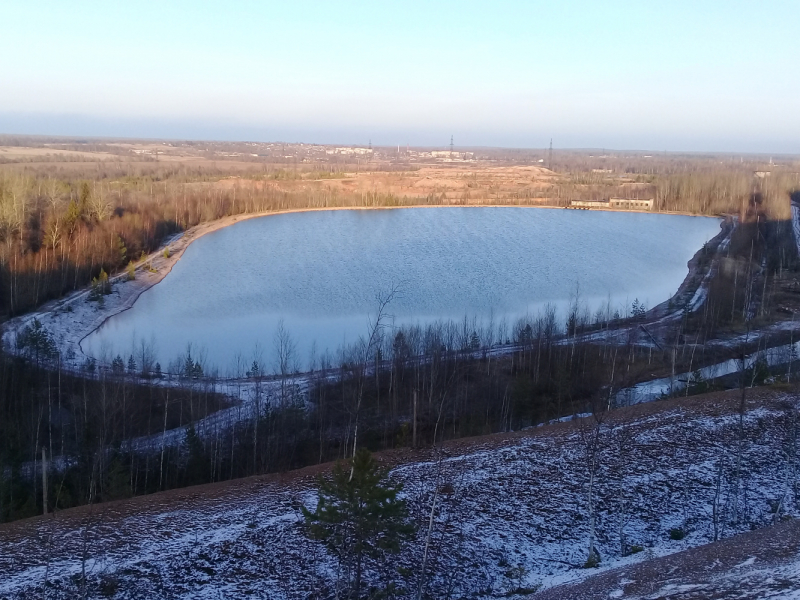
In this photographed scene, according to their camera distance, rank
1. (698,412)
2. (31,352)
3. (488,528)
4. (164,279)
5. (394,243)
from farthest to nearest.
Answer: (394,243) → (164,279) → (31,352) → (698,412) → (488,528)

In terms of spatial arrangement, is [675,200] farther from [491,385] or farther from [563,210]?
[491,385]

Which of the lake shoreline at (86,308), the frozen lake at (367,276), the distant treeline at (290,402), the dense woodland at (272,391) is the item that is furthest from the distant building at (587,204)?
the distant treeline at (290,402)

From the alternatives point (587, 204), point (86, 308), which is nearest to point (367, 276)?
point (86, 308)

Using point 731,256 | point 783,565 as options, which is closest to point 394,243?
point 731,256

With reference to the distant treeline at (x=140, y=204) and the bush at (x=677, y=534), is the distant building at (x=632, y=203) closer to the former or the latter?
the distant treeline at (x=140, y=204)

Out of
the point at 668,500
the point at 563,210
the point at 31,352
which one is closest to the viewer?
the point at 668,500

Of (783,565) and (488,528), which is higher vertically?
(783,565)

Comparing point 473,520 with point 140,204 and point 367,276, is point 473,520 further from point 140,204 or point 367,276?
point 140,204
